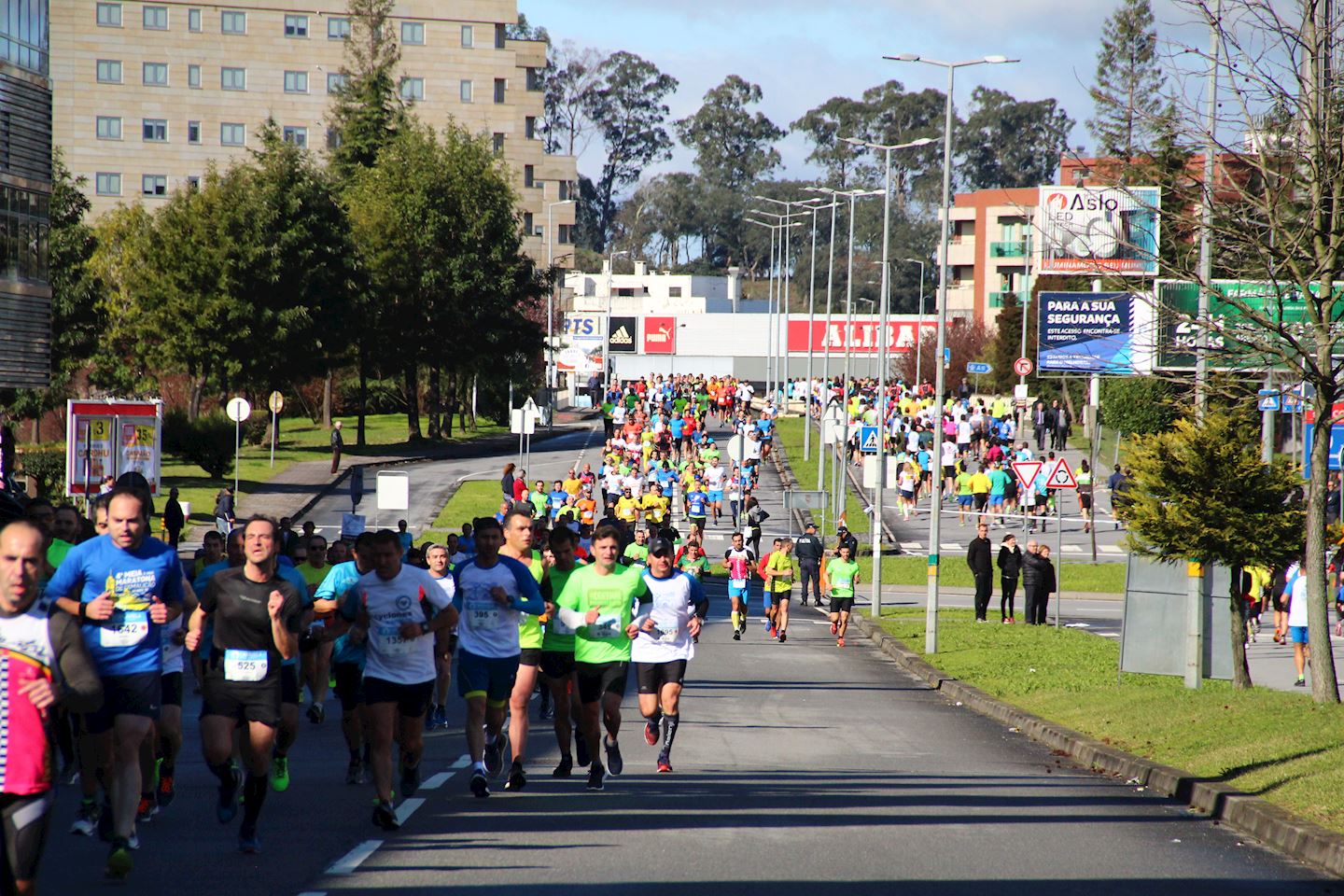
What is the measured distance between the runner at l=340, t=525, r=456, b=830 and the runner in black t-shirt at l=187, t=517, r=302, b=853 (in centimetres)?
86

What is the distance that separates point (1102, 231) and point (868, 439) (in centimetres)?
3562

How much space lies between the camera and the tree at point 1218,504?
1805 centimetres

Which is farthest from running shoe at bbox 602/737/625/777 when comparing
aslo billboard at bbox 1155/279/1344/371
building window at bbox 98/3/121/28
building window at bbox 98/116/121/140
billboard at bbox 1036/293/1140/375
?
building window at bbox 98/3/121/28

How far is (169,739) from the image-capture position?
983 cm

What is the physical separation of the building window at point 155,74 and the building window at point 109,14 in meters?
2.77

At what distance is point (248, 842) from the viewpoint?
896 centimetres

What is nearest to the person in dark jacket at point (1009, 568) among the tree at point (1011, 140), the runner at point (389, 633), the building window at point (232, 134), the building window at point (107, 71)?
the runner at point (389, 633)

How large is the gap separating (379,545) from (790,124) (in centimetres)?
13364

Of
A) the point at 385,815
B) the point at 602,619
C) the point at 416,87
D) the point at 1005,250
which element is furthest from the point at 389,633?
Result: the point at 1005,250

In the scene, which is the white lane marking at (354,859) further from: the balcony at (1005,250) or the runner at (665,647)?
the balcony at (1005,250)

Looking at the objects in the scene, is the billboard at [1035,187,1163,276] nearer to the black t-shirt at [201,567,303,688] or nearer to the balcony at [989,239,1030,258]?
the black t-shirt at [201,567,303,688]

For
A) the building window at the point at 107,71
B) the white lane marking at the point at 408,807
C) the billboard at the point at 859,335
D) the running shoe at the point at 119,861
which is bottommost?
the white lane marking at the point at 408,807

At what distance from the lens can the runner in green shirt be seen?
11.9m

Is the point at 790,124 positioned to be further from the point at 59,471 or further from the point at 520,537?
the point at 520,537
